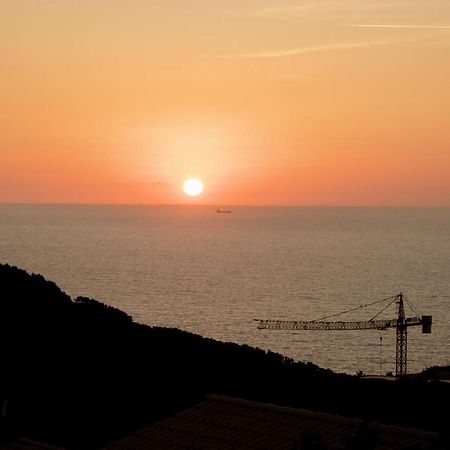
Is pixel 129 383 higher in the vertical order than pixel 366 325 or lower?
lower

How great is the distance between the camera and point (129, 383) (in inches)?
1443

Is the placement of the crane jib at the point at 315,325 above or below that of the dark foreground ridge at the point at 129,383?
above

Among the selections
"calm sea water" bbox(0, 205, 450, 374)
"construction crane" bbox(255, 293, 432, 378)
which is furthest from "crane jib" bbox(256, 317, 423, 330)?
"calm sea water" bbox(0, 205, 450, 374)

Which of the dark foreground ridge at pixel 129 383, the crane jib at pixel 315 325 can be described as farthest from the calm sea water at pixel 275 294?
the dark foreground ridge at pixel 129 383

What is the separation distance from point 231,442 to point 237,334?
8166cm

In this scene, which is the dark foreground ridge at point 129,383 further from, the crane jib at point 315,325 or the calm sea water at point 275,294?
the crane jib at point 315,325

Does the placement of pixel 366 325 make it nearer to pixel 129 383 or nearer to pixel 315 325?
pixel 315 325

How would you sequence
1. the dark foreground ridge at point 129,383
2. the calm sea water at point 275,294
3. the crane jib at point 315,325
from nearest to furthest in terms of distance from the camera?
1. the dark foreground ridge at point 129,383
2. the calm sea water at point 275,294
3. the crane jib at point 315,325

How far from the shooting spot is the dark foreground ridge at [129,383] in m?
33.2

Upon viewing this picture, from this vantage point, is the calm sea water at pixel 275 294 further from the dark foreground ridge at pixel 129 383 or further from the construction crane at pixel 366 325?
the dark foreground ridge at pixel 129 383

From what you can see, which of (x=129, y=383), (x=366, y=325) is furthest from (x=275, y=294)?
(x=129, y=383)

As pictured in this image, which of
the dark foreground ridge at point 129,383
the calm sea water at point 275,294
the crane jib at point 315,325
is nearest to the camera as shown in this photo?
the dark foreground ridge at point 129,383

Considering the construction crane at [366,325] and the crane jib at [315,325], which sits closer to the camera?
the construction crane at [366,325]

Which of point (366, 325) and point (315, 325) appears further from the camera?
point (366, 325)
